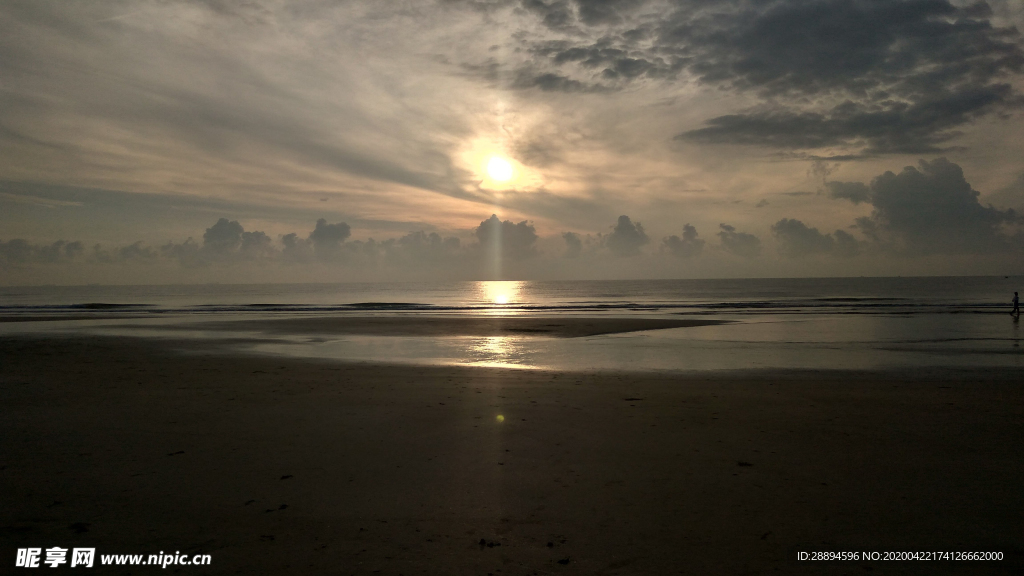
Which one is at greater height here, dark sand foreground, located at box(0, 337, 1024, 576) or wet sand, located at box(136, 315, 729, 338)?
dark sand foreground, located at box(0, 337, 1024, 576)

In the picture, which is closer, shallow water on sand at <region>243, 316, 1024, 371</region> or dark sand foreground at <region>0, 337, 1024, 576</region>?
dark sand foreground at <region>0, 337, 1024, 576</region>

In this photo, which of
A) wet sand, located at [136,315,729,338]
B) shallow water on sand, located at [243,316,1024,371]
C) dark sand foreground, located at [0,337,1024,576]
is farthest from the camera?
wet sand, located at [136,315,729,338]

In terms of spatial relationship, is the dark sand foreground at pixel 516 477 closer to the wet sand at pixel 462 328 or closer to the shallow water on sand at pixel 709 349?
the shallow water on sand at pixel 709 349

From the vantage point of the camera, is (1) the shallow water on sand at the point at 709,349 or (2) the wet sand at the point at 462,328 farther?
(2) the wet sand at the point at 462,328

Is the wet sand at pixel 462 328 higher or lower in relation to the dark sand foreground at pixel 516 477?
lower

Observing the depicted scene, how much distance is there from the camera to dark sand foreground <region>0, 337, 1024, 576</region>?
4.93m

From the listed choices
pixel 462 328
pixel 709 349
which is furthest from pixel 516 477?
pixel 462 328

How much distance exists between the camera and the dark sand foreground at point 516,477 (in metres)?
4.93

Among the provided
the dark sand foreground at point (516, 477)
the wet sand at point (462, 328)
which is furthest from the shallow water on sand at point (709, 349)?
the dark sand foreground at point (516, 477)

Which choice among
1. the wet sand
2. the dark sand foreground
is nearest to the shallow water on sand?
the wet sand

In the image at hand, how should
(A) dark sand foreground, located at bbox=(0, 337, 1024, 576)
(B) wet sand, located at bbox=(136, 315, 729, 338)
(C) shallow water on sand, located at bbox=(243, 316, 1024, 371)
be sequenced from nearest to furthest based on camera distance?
(A) dark sand foreground, located at bbox=(0, 337, 1024, 576) → (C) shallow water on sand, located at bbox=(243, 316, 1024, 371) → (B) wet sand, located at bbox=(136, 315, 729, 338)

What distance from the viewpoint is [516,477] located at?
21.8ft

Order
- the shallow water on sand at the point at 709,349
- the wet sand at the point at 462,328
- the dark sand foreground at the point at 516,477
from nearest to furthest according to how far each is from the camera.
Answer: the dark sand foreground at the point at 516,477 < the shallow water on sand at the point at 709,349 < the wet sand at the point at 462,328

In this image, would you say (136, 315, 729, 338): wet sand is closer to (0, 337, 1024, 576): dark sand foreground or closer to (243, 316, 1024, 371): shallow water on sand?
(243, 316, 1024, 371): shallow water on sand
